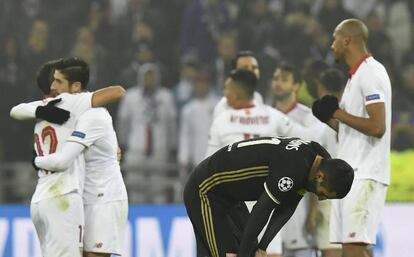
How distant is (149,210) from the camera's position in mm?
11430

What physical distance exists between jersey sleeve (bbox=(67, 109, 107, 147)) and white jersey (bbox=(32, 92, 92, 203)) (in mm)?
51

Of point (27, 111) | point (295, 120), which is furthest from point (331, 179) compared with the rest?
point (295, 120)

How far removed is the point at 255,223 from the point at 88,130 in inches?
59.6

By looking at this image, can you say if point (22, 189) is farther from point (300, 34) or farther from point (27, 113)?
point (27, 113)

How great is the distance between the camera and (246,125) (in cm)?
897

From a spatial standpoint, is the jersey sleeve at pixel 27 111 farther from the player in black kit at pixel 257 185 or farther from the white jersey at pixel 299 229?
the white jersey at pixel 299 229

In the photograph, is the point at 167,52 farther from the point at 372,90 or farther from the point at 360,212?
the point at 360,212

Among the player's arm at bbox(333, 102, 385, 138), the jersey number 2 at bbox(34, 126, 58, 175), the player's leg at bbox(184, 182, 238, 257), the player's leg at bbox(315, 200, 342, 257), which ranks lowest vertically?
the player's leg at bbox(315, 200, 342, 257)

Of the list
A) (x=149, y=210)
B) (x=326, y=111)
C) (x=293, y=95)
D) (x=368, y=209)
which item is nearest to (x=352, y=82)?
(x=326, y=111)

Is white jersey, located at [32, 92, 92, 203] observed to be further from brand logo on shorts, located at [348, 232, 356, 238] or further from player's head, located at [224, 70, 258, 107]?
player's head, located at [224, 70, 258, 107]

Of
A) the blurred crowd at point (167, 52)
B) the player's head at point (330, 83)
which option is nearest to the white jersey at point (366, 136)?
the player's head at point (330, 83)

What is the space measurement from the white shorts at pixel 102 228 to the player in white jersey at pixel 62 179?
0.58 feet

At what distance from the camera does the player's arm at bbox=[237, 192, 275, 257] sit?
6281mm

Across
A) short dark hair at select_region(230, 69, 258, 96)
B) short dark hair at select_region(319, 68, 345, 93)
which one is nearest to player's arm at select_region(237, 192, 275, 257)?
short dark hair at select_region(230, 69, 258, 96)
